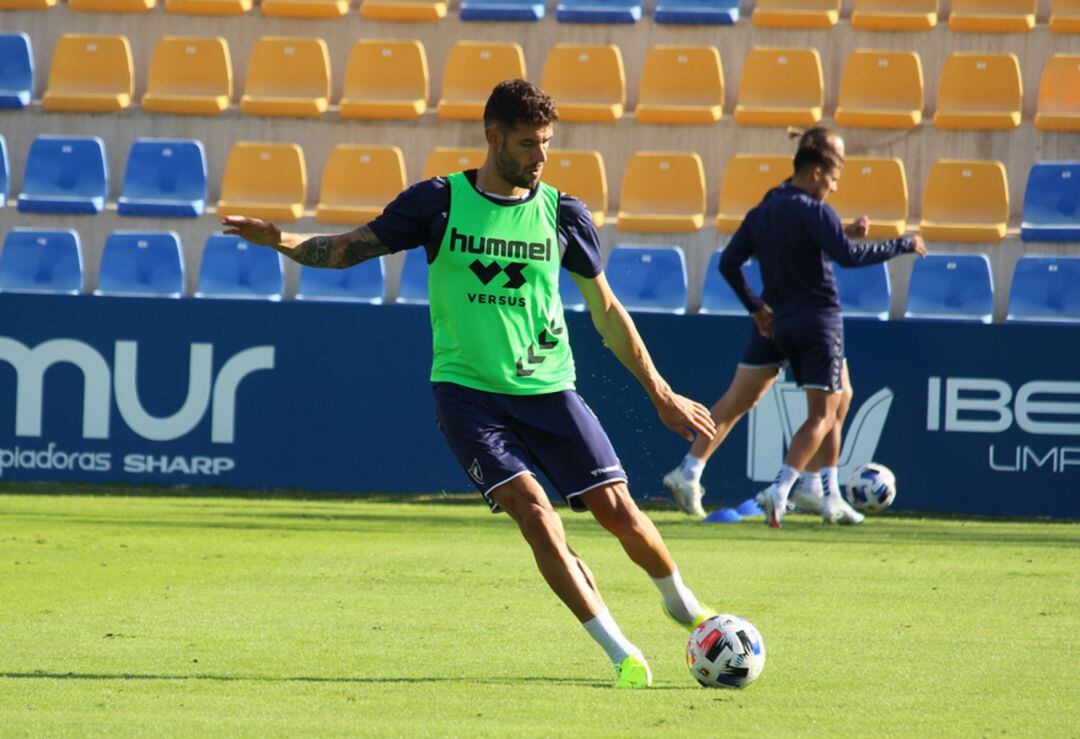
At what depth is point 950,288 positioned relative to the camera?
1456 centimetres

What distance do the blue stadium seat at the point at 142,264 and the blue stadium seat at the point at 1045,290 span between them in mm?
7251

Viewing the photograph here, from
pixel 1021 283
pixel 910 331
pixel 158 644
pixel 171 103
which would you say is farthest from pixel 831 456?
pixel 171 103

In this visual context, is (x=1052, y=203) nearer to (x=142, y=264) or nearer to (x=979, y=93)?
(x=979, y=93)

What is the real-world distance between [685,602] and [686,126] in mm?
10716

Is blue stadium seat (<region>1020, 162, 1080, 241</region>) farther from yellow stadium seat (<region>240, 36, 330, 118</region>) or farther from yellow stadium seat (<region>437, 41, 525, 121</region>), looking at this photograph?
yellow stadium seat (<region>240, 36, 330, 118</region>)

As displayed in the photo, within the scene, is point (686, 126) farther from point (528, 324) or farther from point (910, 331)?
point (528, 324)

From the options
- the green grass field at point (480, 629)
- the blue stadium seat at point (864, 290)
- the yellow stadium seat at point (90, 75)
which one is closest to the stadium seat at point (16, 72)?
the yellow stadium seat at point (90, 75)

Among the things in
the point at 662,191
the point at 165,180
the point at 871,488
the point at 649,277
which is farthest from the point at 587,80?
the point at 871,488

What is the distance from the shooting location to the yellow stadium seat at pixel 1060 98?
1560 centimetres

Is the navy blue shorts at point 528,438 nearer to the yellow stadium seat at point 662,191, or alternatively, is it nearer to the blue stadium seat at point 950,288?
the blue stadium seat at point 950,288

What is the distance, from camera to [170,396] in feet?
44.9

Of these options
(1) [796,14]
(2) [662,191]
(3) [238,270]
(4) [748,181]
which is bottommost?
(3) [238,270]

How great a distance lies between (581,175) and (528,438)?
9754 mm

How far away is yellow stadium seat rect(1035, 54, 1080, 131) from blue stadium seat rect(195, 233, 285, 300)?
23.2ft
